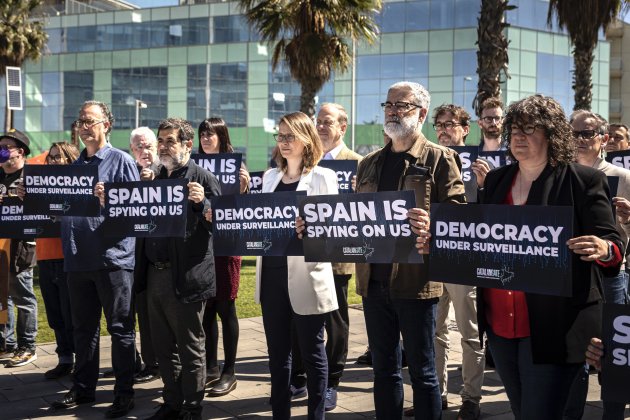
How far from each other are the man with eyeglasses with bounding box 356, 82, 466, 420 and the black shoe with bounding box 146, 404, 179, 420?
172cm

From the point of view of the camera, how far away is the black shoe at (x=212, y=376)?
6.10m

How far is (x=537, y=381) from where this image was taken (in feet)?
10.6

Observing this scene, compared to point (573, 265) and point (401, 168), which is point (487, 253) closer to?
point (573, 265)

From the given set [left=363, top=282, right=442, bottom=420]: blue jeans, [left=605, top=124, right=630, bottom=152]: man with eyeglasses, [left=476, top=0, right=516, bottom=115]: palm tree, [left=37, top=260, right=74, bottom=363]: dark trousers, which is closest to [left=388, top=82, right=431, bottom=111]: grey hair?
[left=363, top=282, right=442, bottom=420]: blue jeans

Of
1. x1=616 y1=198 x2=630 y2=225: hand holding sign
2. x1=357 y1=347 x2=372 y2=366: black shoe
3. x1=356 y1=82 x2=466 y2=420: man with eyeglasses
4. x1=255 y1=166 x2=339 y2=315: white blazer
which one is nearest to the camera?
x1=356 y1=82 x2=466 y2=420: man with eyeglasses

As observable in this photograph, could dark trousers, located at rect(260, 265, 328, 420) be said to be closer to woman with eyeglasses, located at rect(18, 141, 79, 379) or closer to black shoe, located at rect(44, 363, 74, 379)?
woman with eyeglasses, located at rect(18, 141, 79, 379)

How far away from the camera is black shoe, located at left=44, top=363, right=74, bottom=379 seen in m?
6.53

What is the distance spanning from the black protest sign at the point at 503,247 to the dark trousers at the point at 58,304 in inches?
A: 159

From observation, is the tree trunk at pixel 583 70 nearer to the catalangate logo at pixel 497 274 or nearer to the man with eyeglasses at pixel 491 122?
the man with eyeglasses at pixel 491 122

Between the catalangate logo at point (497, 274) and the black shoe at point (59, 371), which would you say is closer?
the catalangate logo at point (497, 274)

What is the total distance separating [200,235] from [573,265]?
2787 millimetres

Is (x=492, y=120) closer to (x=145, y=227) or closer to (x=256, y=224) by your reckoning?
(x=256, y=224)

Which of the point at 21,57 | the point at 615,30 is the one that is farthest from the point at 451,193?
the point at 615,30

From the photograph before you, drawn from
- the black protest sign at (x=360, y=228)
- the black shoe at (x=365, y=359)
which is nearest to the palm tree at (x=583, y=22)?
the black shoe at (x=365, y=359)
